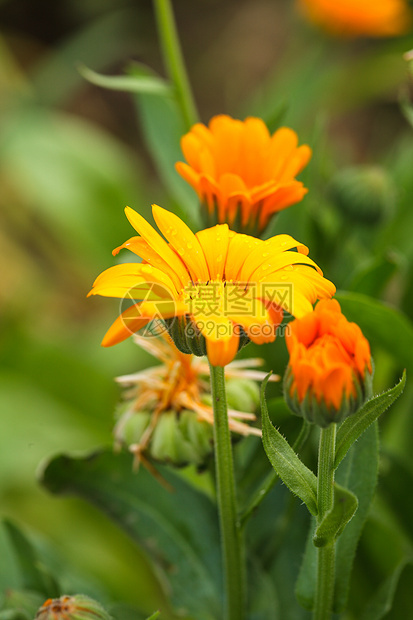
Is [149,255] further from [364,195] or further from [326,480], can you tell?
[364,195]

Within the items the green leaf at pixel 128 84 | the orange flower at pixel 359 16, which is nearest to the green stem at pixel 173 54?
the green leaf at pixel 128 84

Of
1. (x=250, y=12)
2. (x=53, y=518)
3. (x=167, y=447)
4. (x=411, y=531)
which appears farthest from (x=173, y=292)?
(x=250, y=12)

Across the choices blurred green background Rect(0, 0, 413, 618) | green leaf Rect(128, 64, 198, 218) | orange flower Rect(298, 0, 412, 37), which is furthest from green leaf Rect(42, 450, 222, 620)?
orange flower Rect(298, 0, 412, 37)

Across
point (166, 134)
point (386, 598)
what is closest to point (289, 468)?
point (386, 598)

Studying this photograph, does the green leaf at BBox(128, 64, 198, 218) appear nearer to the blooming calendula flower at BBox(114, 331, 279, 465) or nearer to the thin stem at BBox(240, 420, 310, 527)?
the blooming calendula flower at BBox(114, 331, 279, 465)

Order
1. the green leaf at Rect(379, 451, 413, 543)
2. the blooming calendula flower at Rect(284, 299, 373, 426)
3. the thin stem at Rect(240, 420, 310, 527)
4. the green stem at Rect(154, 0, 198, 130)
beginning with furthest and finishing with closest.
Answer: the green stem at Rect(154, 0, 198, 130), the green leaf at Rect(379, 451, 413, 543), the thin stem at Rect(240, 420, 310, 527), the blooming calendula flower at Rect(284, 299, 373, 426)

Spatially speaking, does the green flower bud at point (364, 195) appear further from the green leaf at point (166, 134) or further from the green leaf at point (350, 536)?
the green leaf at point (350, 536)
